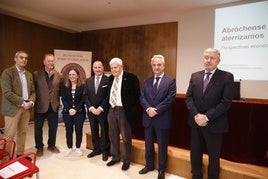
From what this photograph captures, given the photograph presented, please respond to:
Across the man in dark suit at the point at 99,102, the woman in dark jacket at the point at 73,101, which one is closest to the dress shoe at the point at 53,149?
the woman in dark jacket at the point at 73,101

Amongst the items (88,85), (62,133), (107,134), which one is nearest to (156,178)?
(107,134)

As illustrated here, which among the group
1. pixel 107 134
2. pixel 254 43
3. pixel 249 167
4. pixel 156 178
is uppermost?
pixel 254 43

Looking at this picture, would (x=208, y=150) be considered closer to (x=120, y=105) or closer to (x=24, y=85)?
(x=120, y=105)

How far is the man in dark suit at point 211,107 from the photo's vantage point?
7.68 feet

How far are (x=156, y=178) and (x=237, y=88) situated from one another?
169 centimetres

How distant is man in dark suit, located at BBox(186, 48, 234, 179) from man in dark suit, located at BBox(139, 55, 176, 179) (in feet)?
0.98

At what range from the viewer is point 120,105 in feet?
9.93

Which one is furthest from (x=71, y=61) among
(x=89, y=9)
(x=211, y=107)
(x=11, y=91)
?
(x=211, y=107)

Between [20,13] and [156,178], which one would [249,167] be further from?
[20,13]

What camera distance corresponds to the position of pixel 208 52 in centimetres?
239

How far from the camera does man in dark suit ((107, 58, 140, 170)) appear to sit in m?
3.00

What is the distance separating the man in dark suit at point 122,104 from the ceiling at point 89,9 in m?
2.30

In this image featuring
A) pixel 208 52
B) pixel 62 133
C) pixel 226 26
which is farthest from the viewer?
pixel 62 133

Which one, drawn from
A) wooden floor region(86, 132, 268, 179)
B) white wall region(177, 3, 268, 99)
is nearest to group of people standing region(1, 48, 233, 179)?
wooden floor region(86, 132, 268, 179)
